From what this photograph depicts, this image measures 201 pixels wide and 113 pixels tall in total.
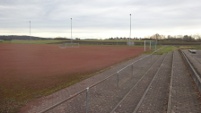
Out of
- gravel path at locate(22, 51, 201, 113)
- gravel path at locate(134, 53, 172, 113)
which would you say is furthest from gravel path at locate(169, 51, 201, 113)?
gravel path at locate(134, 53, 172, 113)

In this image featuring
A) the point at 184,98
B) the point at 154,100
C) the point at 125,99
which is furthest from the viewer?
the point at 184,98

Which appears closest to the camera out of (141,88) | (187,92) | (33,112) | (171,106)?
(33,112)

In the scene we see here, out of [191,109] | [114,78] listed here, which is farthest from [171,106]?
[114,78]

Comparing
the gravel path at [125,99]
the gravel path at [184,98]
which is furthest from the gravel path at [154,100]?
the gravel path at [184,98]

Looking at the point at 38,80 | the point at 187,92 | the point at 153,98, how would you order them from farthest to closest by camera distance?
the point at 38,80 → the point at 187,92 → the point at 153,98

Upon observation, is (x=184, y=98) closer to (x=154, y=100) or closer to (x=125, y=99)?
(x=154, y=100)

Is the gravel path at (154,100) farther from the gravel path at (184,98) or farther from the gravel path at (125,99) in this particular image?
the gravel path at (184,98)

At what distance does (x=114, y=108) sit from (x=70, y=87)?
450 cm

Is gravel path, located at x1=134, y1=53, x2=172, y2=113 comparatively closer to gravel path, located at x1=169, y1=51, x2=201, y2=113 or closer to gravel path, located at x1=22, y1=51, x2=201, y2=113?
gravel path, located at x1=22, y1=51, x2=201, y2=113

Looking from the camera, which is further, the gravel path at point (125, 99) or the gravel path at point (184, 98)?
the gravel path at point (184, 98)

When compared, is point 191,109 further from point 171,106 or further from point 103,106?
point 103,106

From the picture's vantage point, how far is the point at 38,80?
623 inches

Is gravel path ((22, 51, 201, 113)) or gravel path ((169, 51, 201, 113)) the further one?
gravel path ((169, 51, 201, 113))

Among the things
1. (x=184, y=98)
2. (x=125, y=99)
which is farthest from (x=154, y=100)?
(x=184, y=98)
